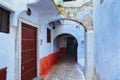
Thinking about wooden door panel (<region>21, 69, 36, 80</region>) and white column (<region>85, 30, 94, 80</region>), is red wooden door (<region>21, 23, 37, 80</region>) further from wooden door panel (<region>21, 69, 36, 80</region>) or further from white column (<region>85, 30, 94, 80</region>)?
white column (<region>85, 30, 94, 80</region>)

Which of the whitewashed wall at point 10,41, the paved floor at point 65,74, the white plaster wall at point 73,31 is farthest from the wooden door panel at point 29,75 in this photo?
the white plaster wall at point 73,31

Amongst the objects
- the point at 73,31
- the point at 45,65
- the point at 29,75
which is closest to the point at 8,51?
the point at 29,75

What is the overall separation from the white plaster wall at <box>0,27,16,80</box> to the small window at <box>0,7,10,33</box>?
0.15 meters

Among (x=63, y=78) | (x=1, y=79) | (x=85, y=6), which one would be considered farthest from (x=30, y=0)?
(x=63, y=78)

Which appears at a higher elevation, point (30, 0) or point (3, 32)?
point (30, 0)

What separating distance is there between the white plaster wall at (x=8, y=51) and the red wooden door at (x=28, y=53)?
102 centimetres

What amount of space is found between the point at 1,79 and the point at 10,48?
3.20 ft

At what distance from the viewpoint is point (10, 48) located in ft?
16.9

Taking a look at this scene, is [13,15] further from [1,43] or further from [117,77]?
[117,77]

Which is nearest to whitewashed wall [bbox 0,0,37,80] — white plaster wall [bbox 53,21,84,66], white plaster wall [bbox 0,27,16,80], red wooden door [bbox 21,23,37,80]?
white plaster wall [bbox 0,27,16,80]

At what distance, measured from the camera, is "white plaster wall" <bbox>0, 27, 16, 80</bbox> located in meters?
4.55

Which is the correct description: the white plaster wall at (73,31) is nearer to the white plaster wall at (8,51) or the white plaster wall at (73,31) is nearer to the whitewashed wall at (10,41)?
the whitewashed wall at (10,41)

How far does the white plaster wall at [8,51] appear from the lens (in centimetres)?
455

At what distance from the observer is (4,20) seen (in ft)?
16.1
